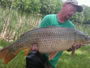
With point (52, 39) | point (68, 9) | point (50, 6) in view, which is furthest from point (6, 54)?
point (50, 6)

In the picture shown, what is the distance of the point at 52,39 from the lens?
1051mm

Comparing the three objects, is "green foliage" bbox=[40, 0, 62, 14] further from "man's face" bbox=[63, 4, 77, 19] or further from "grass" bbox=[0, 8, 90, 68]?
"man's face" bbox=[63, 4, 77, 19]

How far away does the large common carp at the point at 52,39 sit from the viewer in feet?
3.43

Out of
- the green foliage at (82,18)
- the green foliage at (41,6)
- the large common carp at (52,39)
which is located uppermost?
the green foliage at (41,6)

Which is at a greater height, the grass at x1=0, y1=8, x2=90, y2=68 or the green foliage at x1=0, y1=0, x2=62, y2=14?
the green foliage at x1=0, y1=0, x2=62, y2=14

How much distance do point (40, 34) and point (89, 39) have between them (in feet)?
0.74

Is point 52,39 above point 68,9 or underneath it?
underneath

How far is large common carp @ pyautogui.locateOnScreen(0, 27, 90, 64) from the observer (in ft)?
3.43

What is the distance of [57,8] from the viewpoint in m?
1.37

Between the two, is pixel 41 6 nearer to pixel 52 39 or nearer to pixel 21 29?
pixel 21 29

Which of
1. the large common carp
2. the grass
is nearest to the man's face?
the large common carp

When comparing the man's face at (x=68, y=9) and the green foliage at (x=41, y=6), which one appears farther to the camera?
the green foliage at (x=41, y=6)

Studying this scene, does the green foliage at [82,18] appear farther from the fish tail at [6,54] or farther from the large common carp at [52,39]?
the fish tail at [6,54]

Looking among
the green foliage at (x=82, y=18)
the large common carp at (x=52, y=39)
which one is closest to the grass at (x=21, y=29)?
the green foliage at (x=82, y=18)
